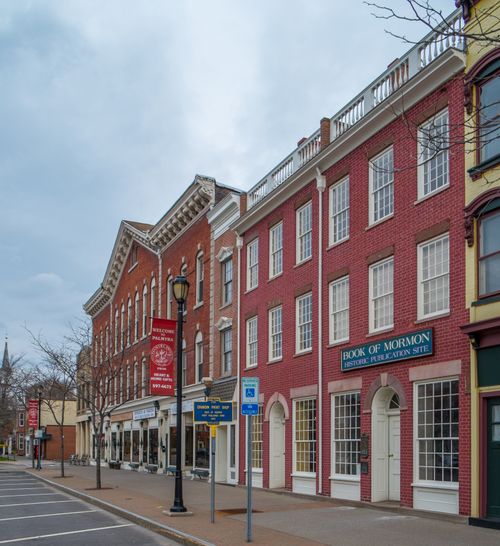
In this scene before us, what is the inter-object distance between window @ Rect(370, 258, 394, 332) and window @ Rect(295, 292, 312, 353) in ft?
11.9

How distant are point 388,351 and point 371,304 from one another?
167 centimetres

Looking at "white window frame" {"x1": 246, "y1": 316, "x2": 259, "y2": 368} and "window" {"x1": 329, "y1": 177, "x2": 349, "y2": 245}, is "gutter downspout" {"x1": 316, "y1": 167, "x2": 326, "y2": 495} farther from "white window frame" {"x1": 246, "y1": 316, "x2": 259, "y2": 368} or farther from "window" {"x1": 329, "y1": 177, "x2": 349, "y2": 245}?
"white window frame" {"x1": 246, "y1": 316, "x2": 259, "y2": 368}

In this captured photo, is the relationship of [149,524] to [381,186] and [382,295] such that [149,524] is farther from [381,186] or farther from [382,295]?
[381,186]

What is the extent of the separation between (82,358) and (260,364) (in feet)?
53.8

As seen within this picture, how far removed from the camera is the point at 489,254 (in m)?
15.7

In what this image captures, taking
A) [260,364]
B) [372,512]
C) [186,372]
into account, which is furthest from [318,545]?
[186,372]

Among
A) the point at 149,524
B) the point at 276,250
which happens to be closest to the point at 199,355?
the point at 276,250

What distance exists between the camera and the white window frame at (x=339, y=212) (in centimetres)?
2192

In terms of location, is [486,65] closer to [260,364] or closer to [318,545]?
[318,545]

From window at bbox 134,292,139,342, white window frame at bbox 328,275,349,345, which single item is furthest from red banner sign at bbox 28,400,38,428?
white window frame at bbox 328,275,349,345

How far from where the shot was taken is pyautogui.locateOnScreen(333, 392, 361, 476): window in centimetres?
2047

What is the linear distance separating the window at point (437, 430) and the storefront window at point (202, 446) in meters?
14.7

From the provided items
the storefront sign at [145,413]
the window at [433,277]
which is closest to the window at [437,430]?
the window at [433,277]

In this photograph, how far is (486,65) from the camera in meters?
16.0
